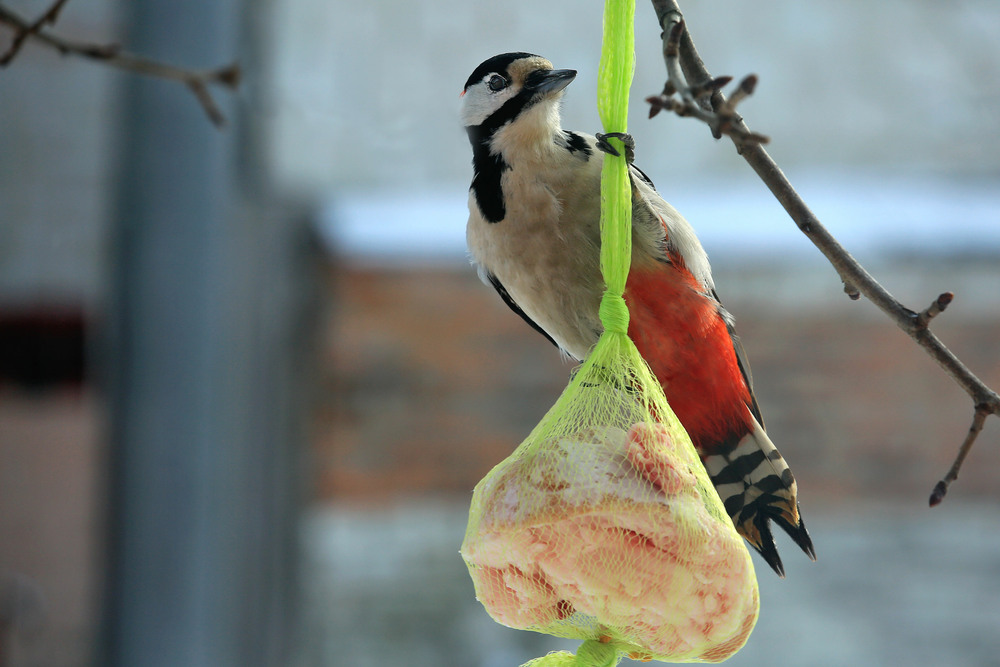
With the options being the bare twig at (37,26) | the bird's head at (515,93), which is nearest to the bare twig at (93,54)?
the bare twig at (37,26)

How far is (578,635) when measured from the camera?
3.20 ft

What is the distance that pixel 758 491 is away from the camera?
4.12ft

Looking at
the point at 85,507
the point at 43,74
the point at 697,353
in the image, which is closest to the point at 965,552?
the point at 697,353

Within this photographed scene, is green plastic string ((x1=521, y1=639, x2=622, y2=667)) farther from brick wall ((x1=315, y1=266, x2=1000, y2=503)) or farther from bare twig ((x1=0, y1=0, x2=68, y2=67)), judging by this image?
brick wall ((x1=315, y1=266, x2=1000, y2=503))

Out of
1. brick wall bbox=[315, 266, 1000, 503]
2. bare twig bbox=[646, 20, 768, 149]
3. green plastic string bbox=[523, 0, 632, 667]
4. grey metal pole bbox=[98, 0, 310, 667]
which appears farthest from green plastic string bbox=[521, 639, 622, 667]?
brick wall bbox=[315, 266, 1000, 503]

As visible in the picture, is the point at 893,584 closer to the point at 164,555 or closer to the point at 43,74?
the point at 164,555

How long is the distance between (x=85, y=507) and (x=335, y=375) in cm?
133

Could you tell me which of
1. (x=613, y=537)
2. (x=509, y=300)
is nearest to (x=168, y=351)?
(x=509, y=300)

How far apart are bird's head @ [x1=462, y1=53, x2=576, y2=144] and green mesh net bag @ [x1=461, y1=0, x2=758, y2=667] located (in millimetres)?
439

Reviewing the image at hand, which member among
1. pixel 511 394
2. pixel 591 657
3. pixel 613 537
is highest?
pixel 613 537

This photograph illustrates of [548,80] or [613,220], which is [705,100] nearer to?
[613,220]

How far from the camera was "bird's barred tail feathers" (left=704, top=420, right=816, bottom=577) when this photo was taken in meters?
1.22

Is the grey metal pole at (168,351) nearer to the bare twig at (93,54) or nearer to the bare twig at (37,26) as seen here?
the bare twig at (93,54)

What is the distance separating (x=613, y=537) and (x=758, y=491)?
1.39ft
